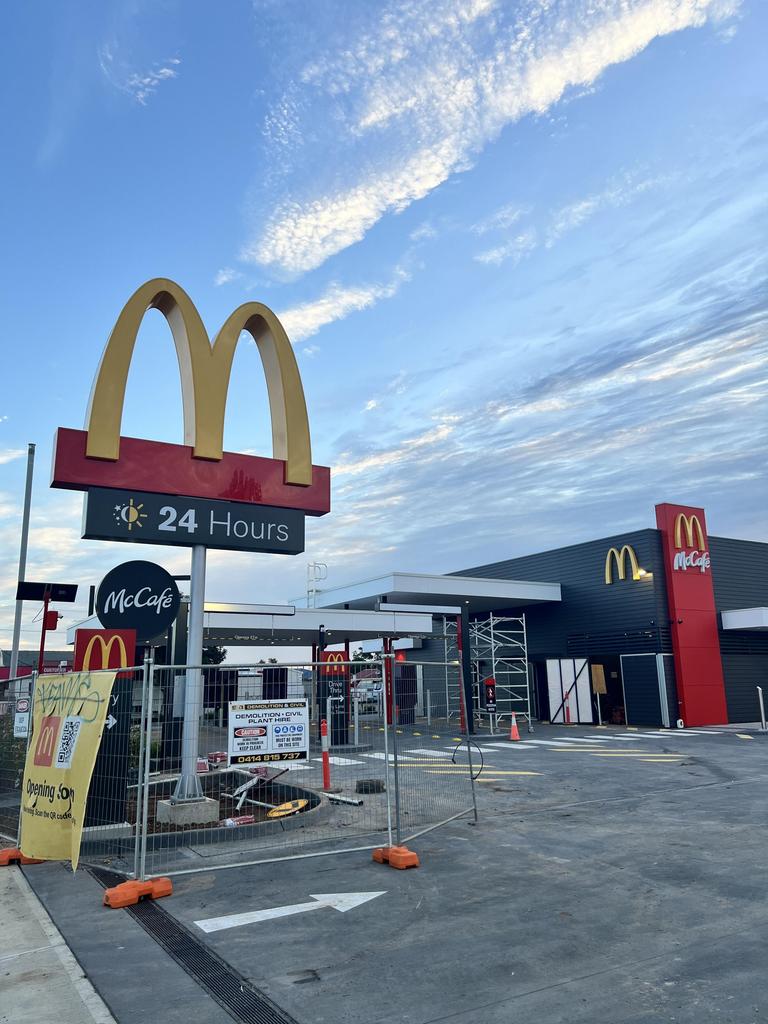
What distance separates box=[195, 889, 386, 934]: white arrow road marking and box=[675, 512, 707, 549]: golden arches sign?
2505 centimetres

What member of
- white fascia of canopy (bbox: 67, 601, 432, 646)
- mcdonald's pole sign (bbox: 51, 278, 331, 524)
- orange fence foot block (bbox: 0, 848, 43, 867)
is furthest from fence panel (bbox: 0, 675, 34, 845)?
white fascia of canopy (bbox: 67, 601, 432, 646)

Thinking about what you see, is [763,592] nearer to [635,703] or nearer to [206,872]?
[635,703]

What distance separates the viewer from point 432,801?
464 inches

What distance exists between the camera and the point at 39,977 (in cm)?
508

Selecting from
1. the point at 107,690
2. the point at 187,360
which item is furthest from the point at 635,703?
the point at 107,690

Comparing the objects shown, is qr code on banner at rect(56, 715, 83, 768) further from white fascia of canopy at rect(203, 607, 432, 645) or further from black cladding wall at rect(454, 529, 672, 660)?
black cladding wall at rect(454, 529, 672, 660)

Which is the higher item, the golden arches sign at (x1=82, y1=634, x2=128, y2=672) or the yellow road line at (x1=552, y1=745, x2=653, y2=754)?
the golden arches sign at (x1=82, y1=634, x2=128, y2=672)

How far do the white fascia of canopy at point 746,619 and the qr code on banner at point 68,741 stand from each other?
2715 centimetres

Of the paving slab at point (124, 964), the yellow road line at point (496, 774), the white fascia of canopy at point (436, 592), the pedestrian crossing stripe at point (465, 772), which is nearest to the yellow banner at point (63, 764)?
the paving slab at point (124, 964)

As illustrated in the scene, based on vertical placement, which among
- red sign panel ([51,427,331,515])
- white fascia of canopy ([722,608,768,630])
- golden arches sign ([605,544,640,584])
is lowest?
white fascia of canopy ([722,608,768,630])

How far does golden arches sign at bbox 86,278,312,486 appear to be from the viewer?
10742mm

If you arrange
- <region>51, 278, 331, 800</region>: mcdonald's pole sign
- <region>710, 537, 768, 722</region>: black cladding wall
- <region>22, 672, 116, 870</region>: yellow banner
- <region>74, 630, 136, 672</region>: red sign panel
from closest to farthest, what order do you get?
<region>22, 672, 116, 870</region>: yellow banner < <region>74, 630, 136, 672</region>: red sign panel < <region>51, 278, 331, 800</region>: mcdonald's pole sign < <region>710, 537, 768, 722</region>: black cladding wall

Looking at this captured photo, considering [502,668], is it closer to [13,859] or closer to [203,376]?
[203,376]

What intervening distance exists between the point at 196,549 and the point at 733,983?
8.90 meters
